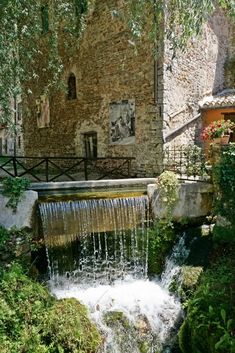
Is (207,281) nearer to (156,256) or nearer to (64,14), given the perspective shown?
(156,256)

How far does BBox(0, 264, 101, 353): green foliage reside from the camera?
15.8 ft

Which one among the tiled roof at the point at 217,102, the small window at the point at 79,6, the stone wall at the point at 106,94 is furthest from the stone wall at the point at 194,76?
the small window at the point at 79,6

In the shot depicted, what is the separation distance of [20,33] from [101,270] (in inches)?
201

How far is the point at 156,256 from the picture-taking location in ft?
23.1

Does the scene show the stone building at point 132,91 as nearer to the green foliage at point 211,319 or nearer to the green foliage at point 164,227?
the green foliage at point 164,227

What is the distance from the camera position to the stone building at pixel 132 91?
9.72 metres

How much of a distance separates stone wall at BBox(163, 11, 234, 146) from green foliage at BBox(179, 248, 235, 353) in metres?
5.24

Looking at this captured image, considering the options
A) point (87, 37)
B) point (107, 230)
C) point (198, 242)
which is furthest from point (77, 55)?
point (198, 242)

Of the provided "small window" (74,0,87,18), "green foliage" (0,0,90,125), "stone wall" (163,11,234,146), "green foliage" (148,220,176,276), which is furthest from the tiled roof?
"small window" (74,0,87,18)

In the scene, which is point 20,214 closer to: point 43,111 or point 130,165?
point 130,165

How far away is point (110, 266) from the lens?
697 centimetres

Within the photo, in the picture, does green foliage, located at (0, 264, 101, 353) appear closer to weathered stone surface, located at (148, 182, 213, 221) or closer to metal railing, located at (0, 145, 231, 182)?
weathered stone surface, located at (148, 182, 213, 221)

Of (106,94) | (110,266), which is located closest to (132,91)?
(106,94)

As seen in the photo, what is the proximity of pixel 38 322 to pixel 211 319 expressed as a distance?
107 inches
